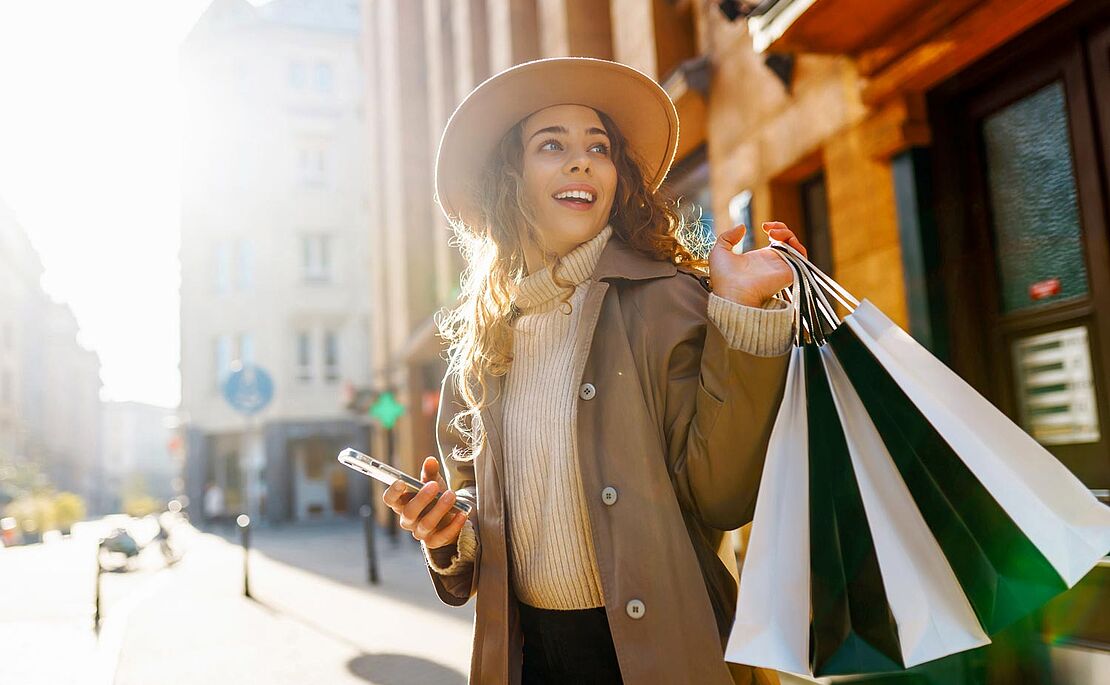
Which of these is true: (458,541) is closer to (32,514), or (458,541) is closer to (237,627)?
(237,627)

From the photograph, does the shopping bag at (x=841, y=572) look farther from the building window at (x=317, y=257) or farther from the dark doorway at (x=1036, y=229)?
the building window at (x=317, y=257)

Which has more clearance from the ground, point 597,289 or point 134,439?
point 134,439

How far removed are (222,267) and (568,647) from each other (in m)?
38.2

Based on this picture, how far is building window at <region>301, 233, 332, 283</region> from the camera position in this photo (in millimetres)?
37344

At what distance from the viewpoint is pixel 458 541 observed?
2191 mm

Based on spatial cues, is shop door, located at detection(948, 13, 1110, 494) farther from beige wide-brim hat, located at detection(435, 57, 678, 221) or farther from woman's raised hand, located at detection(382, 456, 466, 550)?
woman's raised hand, located at detection(382, 456, 466, 550)

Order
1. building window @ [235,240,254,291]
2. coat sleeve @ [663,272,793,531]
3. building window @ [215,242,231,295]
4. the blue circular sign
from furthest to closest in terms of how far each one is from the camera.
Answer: building window @ [215,242,231,295] → building window @ [235,240,254,291] → the blue circular sign → coat sleeve @ [663,272,793,531]

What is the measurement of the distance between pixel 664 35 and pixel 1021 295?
5.13 m

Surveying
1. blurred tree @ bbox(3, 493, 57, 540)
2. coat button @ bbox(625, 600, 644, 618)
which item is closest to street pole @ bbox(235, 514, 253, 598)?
coat button @ bbox(625, 600, 644, 618)

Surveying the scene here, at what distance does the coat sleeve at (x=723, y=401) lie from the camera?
168 cm

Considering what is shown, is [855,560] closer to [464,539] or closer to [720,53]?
[464,539]

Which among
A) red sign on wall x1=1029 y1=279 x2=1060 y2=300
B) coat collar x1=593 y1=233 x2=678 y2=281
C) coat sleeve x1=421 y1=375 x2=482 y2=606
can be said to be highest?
red sign on wall x1=1029 y1=279 x2=1060 y2=300

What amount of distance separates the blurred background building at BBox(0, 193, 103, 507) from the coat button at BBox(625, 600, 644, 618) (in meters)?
34.0

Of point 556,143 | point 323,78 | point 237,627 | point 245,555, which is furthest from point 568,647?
point 323,78
